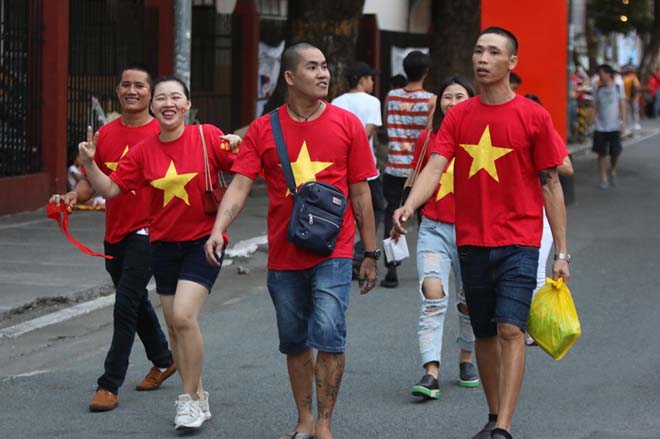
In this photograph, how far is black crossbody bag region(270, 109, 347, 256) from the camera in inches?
231

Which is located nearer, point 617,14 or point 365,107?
point 365,107

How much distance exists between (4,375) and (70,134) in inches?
359

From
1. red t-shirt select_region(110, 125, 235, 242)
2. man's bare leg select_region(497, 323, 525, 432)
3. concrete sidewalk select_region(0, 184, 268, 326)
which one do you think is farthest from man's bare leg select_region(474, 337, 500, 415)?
concrete sidewalk select_region(0, 184, 268, 326)

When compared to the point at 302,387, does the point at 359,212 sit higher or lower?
higher

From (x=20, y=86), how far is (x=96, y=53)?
1844 mm

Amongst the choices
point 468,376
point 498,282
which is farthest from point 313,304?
point 468,376

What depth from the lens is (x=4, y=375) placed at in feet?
26.0

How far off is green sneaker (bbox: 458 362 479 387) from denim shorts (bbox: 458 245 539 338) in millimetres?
1392

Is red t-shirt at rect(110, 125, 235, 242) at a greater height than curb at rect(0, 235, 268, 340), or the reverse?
red t-shirt at rect(110, 125, 235, 242)

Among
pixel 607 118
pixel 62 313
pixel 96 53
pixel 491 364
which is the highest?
pixel 96 53

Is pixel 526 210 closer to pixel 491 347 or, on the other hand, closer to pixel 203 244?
pixel 491 347

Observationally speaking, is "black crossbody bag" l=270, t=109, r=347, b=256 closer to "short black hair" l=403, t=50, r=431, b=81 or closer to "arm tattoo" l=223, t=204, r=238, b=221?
"arm tattoo" l=223, t=204, r=238, b=221

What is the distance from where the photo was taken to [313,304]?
604 centimetres

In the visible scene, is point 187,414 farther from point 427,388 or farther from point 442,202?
point 442,202
